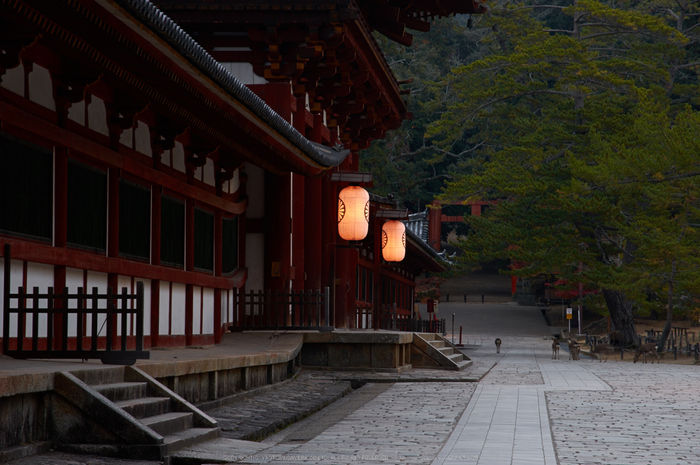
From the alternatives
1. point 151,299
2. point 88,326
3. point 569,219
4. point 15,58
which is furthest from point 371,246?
point 15,58

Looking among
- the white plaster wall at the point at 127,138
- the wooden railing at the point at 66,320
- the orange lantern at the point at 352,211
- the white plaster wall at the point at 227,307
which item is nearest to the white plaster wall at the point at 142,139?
the white plaster wall at the point at 127,138

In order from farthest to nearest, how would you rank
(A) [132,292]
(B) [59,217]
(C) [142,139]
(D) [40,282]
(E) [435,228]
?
(E) [435,228]
(C) [142,139]
(A) [132,292]
(B) [59,217]
(D) [40,282]

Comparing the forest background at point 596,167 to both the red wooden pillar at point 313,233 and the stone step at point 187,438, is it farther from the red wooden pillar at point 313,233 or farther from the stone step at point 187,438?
the stone step at point 187,438

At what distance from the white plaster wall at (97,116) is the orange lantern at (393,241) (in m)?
14.0

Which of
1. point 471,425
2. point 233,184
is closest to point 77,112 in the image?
point 471,425

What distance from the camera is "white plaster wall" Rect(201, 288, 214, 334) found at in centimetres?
1448

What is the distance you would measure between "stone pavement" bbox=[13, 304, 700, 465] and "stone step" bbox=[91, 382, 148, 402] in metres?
0.73

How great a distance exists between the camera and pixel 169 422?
7.62 meters

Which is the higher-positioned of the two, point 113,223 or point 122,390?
point 113,223

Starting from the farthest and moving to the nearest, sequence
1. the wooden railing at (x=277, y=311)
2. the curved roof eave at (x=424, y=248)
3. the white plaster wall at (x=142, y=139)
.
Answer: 1. the curved roof eave at (x=424, y=248)
2. the wooden railing at (x=277, y=311)
3. the white plaster wall at (x=142, y=139)

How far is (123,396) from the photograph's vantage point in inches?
296

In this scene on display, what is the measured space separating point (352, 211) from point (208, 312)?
489 centimetres

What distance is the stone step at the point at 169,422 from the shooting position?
7.34 metres

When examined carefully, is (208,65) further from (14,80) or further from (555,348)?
(555,348)
